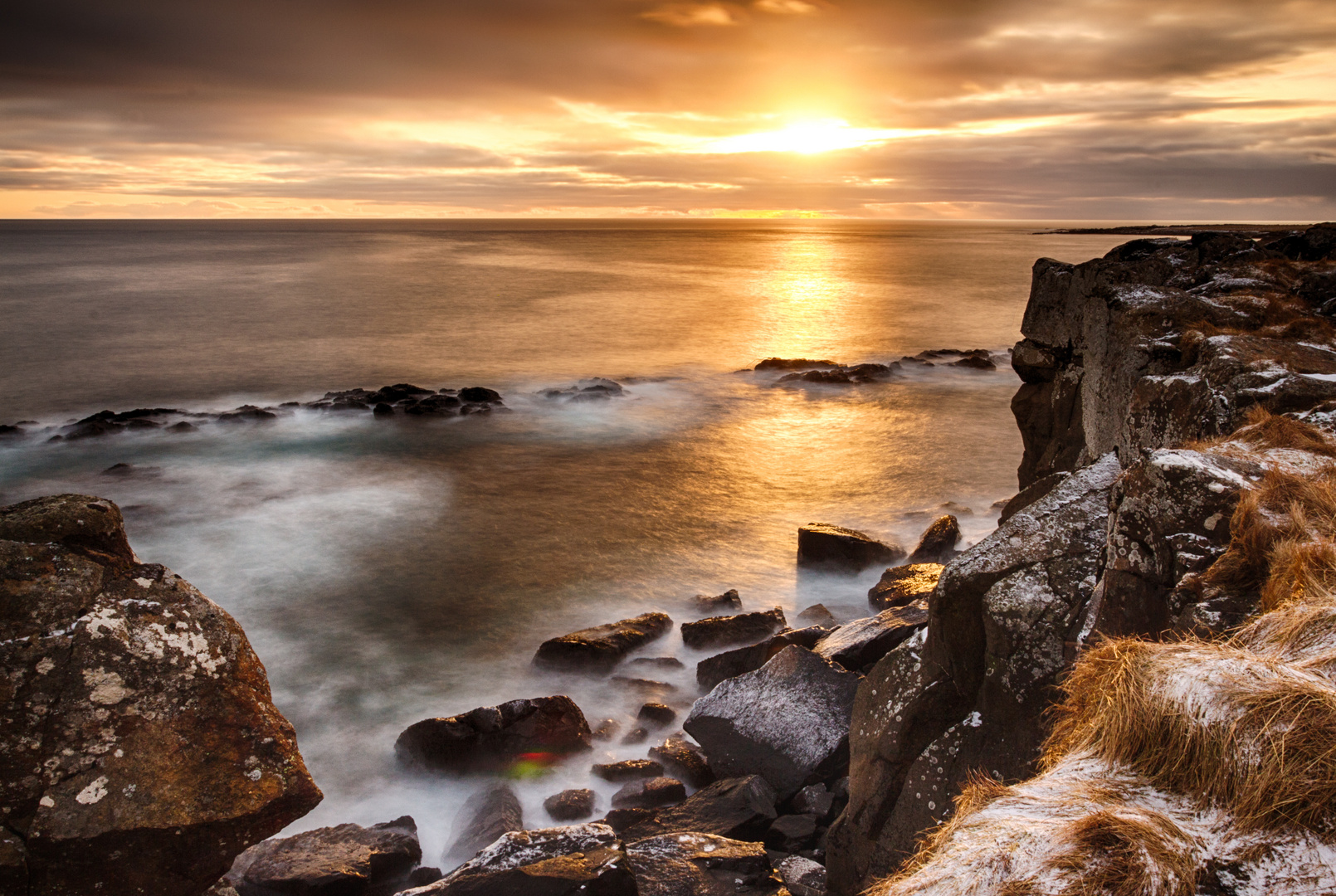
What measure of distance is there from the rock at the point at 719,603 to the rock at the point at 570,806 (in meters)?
4.95

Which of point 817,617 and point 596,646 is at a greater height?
point 817,617

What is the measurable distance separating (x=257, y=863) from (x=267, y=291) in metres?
67.6

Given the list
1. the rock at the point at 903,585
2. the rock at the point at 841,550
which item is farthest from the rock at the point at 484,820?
the rock at the point at 841,550

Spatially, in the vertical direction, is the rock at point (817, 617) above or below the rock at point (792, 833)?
below

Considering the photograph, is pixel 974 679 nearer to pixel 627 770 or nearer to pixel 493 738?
pixel 627 770

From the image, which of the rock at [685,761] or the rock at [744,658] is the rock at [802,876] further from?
the rock at [744,658]

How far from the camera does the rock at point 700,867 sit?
5695 mm

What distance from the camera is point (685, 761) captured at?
8.45 m

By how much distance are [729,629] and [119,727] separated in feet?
27.0

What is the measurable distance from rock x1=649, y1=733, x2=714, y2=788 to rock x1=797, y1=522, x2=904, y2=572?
6000 millimetres

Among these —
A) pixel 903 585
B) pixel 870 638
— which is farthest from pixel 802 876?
pixel 903 585

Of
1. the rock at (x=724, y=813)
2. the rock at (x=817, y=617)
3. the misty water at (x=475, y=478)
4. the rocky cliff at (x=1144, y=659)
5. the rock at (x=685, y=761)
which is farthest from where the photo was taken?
the rock at (x=817, y=617)

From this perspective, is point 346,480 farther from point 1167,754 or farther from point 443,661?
point 1167,754

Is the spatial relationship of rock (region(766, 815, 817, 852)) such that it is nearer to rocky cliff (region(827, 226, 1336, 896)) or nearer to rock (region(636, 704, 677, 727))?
rocky cliff (region(827, 226, 1336, 896))
